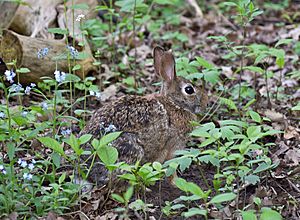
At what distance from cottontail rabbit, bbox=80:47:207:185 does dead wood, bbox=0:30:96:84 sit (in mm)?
1466

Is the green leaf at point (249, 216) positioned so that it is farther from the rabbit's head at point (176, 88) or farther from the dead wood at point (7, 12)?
the dead wood at point (7, 12)

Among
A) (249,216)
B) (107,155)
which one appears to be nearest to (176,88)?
(107,155)

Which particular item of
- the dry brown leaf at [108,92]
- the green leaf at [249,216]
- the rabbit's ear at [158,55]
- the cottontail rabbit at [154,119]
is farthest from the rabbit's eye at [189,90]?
the green leaf at [249,216]

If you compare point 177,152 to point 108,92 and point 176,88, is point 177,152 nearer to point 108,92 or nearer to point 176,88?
point 176,88

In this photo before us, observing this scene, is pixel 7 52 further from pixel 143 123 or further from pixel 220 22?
pixel 220 22

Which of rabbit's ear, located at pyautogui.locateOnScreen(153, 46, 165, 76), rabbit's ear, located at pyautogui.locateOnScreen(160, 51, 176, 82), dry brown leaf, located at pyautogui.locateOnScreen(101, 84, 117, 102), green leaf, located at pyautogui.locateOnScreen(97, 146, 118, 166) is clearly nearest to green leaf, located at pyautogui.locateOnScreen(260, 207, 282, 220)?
green leaf, located at pyautogui.locateOnScreen(97, 146, 118, 166)

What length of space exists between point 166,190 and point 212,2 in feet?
30.1

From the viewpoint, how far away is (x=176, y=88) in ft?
24.2

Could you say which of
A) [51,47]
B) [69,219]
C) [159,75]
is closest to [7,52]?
[51,47]

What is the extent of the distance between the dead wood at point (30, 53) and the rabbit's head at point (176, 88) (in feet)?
4.35

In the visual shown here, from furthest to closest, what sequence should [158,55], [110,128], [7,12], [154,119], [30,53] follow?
[7,12], [30,53], [158,55], [154,119], [110,128]

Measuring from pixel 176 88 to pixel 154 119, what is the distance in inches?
31.6

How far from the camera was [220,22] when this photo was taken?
1332 centimetres

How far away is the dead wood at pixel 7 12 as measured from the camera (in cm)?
897
